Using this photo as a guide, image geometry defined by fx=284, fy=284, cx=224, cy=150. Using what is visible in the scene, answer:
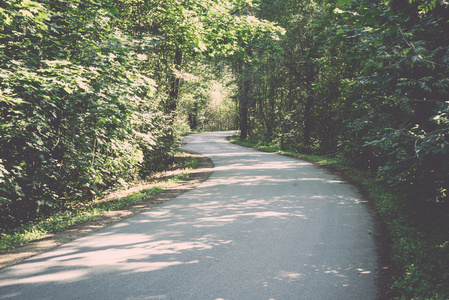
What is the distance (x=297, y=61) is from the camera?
72.4 feet

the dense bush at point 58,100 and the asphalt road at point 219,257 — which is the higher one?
the dense bush at point 58,100

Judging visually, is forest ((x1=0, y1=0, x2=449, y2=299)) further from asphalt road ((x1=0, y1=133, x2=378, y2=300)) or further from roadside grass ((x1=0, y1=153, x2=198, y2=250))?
asphalt road ((x1=0, y1=133, x2=378, y2=300))

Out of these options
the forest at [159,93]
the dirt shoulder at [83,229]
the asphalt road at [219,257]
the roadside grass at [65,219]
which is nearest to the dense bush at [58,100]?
the forest at [159,93]

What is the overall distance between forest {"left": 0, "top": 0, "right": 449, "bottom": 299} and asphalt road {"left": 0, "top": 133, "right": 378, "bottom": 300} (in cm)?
98

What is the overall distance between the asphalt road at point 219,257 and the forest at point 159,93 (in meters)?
0.98

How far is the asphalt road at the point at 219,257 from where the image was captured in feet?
12.7

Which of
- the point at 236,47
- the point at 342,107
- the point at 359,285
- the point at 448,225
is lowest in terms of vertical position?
the point at 359,285

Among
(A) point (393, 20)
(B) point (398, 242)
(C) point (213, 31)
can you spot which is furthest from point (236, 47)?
(B) point (398, 242)

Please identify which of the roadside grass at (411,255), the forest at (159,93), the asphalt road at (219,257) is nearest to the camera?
the roadside grass at (411,255)

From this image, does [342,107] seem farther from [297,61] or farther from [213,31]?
[297,61]

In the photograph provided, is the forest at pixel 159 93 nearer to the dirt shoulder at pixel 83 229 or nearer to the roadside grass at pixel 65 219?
the roadside grass at pixel 65 219

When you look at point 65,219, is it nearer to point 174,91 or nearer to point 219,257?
point 219,257

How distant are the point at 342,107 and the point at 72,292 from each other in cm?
1396

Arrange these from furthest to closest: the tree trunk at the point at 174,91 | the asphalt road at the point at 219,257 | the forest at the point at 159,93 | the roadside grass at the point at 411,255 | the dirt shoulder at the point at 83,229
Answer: the tree trunk at the point at 174,91 < the dirt shoulder at the point at 83,229 < the forest at the point at 159,93 < the asphalt road at the point at 219,257 < the roadside grass at the point at 411,255
